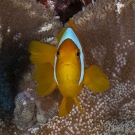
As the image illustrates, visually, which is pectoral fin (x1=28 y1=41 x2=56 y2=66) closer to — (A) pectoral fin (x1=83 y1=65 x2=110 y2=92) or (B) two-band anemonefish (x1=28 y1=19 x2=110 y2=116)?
(B) two-band anemonefish (x1=28 y1=19 x2=110 y2=116)

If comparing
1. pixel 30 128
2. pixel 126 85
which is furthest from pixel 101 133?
pixel 30 128

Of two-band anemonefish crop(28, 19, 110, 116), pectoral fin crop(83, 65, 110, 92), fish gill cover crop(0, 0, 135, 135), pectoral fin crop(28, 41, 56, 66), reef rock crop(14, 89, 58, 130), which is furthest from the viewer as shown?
fish gill cover crop(0, 0, 135, 135)

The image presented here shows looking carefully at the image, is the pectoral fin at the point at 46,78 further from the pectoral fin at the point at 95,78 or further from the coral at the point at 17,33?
the coral at the point at 17,33

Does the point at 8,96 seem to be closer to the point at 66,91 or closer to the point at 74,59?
the point at 66,91


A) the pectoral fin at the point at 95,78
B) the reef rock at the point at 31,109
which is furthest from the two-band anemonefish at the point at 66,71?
the reef rock at the point at 31,109

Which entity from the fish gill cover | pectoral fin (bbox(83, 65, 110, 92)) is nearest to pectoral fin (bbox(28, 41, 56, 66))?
pectoral fin (bbox(83, 65, 110, 92))

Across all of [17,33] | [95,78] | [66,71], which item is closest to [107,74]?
[95,78]

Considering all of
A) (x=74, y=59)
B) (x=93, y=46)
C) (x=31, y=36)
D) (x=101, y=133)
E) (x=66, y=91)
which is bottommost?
(x=101, y=133)

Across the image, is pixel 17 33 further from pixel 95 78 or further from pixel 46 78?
pixel 95 78

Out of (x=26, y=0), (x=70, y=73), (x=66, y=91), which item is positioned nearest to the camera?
(x=70, y=73)
